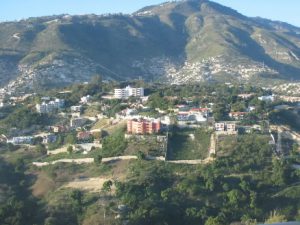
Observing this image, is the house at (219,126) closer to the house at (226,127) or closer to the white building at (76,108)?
the house at (226,127)

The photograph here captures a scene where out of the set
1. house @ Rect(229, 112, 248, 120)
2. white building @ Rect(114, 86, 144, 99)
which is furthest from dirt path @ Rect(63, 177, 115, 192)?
white building @ Rect(114, 86, 144, 99)

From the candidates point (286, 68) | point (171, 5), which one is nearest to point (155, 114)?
point (286, 68)

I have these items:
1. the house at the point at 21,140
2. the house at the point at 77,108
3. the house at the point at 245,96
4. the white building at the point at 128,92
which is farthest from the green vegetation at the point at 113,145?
the white building at the point at 128,92

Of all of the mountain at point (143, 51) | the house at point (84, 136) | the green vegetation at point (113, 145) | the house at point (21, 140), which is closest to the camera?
the green vegetation at point (113, 145)

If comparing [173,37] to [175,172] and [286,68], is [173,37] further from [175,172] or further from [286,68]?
[175,172]

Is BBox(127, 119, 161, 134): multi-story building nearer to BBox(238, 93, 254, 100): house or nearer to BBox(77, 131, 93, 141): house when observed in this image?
BBox(77, 131, 93, 141): house
